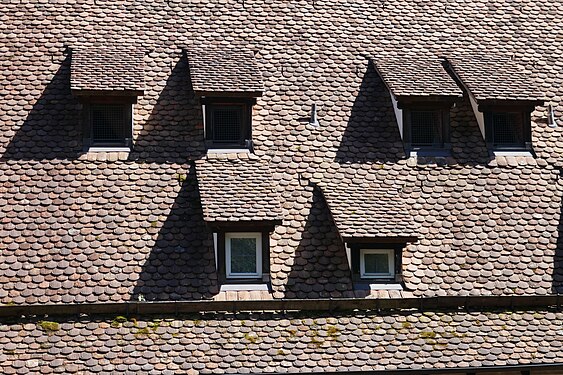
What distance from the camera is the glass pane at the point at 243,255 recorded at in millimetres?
21516

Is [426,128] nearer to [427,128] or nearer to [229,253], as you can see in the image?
[427,128]

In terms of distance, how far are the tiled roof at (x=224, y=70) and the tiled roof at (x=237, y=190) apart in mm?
1297

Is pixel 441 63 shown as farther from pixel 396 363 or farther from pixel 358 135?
pixel 396 363

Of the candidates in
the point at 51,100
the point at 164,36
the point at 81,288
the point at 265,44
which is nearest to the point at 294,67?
the point at 265,44

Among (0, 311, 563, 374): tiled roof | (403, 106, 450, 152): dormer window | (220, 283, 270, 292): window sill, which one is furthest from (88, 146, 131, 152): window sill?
(403, 106, 450, 152): dormer window

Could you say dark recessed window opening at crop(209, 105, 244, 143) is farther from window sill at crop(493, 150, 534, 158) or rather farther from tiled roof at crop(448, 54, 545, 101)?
window sill at crop(493, 150, 534, 158)

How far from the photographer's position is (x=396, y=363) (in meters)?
20.0

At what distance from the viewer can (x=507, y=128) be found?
2433cm

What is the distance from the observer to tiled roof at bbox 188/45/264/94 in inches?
915

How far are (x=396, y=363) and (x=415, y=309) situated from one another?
1426 mm

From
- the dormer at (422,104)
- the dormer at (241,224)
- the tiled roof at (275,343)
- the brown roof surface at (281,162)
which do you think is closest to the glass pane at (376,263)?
the brown roof surface at (281,162)

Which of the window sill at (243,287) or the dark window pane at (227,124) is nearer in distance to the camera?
the window sill at (243,287)

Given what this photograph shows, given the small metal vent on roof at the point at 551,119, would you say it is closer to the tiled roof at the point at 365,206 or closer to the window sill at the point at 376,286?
the tiled roof at the point at 365,206

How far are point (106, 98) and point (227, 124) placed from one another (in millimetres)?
2276
